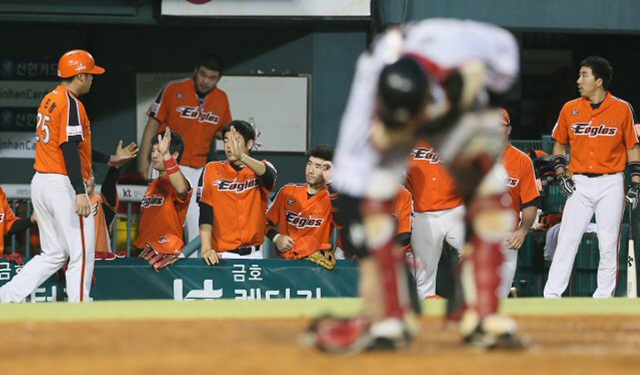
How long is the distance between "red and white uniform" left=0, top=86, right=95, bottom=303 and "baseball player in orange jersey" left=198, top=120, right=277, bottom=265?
43.8 inches

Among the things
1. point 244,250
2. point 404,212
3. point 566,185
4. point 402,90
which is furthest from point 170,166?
point 402,90

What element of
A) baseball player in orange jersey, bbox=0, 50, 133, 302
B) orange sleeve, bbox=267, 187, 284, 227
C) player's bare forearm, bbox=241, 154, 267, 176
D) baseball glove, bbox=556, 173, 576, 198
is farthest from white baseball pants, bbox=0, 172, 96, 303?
baseball glove, bbox=556, 173, 576, 198

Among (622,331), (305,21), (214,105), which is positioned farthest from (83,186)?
(622,331)

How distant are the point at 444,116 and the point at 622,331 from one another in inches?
63.7

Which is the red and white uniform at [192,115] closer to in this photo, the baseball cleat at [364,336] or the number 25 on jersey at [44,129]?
the number 25 on jersey at [44,129]

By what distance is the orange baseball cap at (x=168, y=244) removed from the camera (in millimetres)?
9953

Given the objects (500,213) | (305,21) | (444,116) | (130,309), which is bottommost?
(130,309)

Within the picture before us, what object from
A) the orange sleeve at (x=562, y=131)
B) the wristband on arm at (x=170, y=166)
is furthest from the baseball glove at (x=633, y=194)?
the wristband on arm at (x=170, y=166)

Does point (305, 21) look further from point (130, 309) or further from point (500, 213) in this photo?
point (500, 213)

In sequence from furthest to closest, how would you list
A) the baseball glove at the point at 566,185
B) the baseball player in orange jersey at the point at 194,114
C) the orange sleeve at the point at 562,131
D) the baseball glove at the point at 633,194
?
the baseball player in orange jersey at the point at 194,114 → the orange sleeve at the point at 562,131 → the baseball glove at the point at 633,194 → the baseball glove at the point at 566,185

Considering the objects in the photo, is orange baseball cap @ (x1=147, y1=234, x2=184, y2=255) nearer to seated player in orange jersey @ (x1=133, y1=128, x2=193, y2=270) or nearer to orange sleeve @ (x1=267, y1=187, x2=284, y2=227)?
seated player in orange jersey @ (x1=133, y1=128, x2=193, y2=270)

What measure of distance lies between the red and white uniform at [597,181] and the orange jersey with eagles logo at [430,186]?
985mm

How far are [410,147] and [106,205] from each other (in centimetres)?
607

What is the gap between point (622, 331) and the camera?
5.78m
